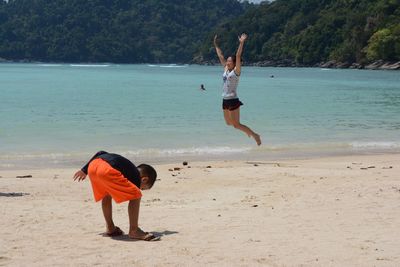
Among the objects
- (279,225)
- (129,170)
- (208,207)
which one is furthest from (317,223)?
(129,170)

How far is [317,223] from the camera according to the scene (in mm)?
7770

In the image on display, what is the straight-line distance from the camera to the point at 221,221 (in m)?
7.91

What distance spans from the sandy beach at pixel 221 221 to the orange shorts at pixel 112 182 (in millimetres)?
484

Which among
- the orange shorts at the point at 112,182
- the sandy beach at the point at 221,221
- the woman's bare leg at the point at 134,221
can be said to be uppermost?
the orange shorts at the point at 112,182

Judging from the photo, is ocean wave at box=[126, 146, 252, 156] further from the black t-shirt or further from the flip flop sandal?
the black t-shirt

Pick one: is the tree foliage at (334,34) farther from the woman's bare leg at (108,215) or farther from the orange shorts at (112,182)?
the orange shorts at (112,182)

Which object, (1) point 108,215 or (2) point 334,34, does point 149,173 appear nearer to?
(1) point 108,215

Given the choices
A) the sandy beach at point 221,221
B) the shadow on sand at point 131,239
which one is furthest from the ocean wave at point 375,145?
the shadow on sand at point 131,239

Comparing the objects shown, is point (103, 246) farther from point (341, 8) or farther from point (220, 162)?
point (341, 8)

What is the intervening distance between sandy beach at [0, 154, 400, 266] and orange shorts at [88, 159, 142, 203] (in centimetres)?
48

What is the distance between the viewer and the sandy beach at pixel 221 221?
6398 mm

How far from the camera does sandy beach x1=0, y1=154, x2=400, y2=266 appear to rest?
21.0 ft

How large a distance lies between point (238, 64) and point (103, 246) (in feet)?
17.0

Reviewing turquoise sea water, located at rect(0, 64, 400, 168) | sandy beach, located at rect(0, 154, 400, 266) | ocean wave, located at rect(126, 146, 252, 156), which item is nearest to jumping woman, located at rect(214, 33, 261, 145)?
sandy beach, located at rect(0, 154, 400, 266)
